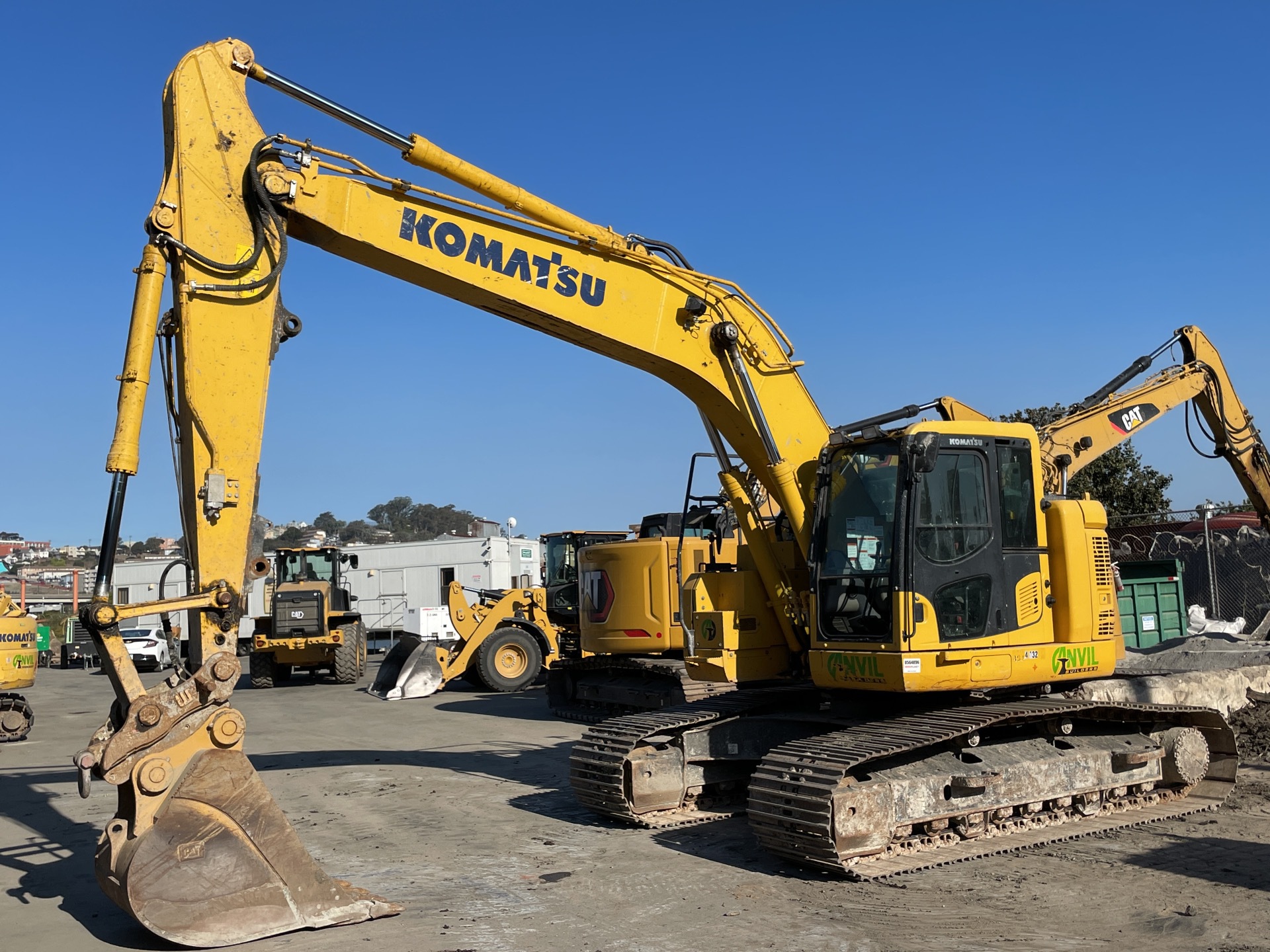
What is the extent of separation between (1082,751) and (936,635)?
6.23 feet

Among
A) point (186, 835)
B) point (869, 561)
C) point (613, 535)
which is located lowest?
point (186, 835)

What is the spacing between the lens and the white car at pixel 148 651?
102ft

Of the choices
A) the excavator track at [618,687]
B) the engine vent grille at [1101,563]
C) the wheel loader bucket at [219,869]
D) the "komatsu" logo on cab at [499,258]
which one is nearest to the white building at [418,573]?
the excavator track at [618,687]

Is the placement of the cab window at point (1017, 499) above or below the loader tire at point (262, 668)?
above

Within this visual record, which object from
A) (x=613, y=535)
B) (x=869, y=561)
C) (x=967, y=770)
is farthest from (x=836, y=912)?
(x=613, y=535)

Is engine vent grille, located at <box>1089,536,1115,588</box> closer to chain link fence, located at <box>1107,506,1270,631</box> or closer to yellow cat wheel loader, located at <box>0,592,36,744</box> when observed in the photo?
chain link fence, located at <box>1107,506,1270,631</box>

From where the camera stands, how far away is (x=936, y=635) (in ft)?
24.7

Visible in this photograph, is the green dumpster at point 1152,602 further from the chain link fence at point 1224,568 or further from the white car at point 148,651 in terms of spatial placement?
the white car at point 148,651

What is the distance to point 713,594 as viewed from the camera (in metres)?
9.15

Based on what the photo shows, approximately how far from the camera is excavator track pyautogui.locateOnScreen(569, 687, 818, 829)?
8.44 m

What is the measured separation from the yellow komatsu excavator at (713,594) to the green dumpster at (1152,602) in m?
8.39

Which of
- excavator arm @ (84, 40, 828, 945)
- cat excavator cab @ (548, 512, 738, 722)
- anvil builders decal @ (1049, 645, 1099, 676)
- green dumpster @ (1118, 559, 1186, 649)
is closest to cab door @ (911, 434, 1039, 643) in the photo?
anvil builders decal @ (1049, 645, 1099, 676)

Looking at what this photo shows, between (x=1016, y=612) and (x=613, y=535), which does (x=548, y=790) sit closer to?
(x=1016, y=612)

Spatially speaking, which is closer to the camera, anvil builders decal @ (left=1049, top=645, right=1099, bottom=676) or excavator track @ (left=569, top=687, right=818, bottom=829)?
anvil builders decal @ (left=1049, top=645, right=1099, bottom=676)
